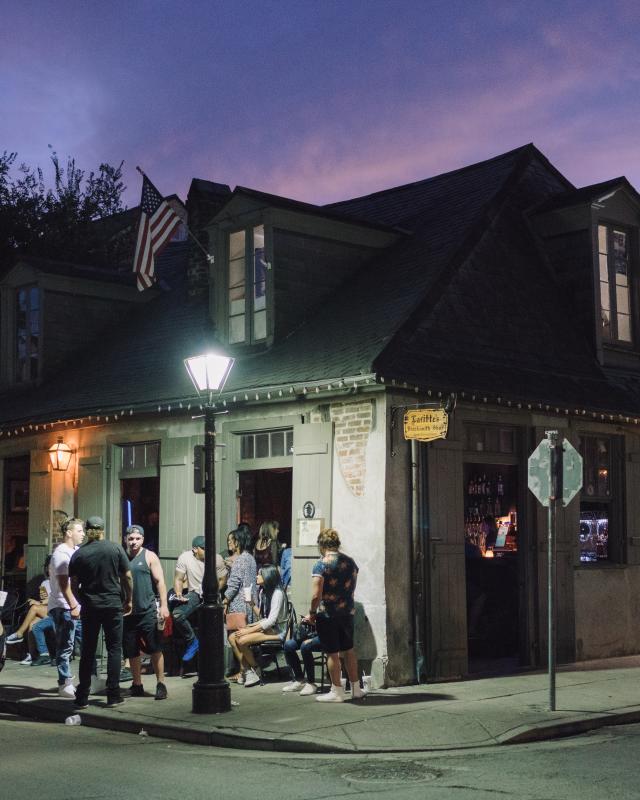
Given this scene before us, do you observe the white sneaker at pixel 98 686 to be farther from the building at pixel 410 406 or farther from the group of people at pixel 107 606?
the building at pixel 410 406

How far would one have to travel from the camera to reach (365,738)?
927 centimetres

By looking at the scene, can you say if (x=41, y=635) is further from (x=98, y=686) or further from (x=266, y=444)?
(x=266, y=444)

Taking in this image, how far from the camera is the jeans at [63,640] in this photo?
12.3m

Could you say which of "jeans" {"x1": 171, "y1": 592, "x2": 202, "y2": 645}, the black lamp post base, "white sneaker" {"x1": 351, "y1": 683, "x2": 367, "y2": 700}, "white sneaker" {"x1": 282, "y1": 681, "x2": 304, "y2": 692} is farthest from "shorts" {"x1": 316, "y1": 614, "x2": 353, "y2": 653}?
"jeans" {"x1": 171, "y1": 592, "x2": 202, "y2": 645}

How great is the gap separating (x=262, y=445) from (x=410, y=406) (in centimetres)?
253

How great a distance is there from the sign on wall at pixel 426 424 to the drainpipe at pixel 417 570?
0.42m

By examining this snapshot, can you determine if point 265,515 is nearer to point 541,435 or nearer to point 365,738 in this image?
point 541,435

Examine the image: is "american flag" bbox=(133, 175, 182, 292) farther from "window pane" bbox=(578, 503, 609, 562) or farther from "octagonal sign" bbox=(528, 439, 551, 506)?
"octagonal sign" bbox=(528, 439, 551, 506)

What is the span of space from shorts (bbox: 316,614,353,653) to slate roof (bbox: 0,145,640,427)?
266 cm

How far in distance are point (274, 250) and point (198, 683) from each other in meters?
6.58

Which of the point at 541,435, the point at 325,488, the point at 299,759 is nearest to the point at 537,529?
the point at 541,435

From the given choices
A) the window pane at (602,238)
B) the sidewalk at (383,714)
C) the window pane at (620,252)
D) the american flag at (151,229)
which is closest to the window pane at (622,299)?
the window pane at (620,252)

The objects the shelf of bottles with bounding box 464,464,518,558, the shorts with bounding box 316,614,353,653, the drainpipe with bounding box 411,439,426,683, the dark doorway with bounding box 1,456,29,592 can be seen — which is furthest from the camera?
the dark doorway with bounding box 1,456,29,592

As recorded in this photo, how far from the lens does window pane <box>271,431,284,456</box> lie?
1397 centimetres
